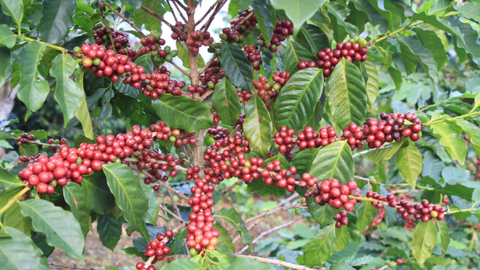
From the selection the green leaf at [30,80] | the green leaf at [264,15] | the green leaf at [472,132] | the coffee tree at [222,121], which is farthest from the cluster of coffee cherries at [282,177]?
the green leaf at [30,80]

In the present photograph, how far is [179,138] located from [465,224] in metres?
3.15

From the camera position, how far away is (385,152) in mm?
1016

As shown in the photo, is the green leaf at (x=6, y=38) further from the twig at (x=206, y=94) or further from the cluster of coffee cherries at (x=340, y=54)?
the cluster of coffee cherries at (x=340, y=54)

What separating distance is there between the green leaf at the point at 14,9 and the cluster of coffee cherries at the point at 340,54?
0.77 meters

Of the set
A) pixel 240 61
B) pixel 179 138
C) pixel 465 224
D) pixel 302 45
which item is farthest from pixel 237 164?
pixel 465 224

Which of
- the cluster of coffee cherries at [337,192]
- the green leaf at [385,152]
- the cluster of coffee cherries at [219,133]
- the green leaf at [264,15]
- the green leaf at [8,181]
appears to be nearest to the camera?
the green leaf at [8,181]

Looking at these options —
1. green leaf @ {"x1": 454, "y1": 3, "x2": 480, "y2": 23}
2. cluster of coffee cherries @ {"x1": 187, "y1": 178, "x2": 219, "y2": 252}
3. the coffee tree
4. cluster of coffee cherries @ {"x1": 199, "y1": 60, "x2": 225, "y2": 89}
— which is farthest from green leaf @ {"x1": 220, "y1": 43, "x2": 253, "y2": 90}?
green leaf @ {"x1": 454, "y1": 3, "x2": 480, "y2": 23}

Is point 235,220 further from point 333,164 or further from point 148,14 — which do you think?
point 148,14

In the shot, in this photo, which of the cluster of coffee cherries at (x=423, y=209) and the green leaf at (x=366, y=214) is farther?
the green leaf at (x=366, y=214)

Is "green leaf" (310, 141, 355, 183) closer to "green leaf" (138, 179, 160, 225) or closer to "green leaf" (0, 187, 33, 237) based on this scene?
"green leaf" (138, 179, 160, 225)

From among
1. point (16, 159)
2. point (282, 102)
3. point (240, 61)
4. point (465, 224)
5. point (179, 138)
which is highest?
point (240, 61)

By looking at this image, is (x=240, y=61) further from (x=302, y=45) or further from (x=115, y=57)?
(x=115, y=57)

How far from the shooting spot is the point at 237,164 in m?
0.99

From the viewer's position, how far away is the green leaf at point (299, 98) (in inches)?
37.1
